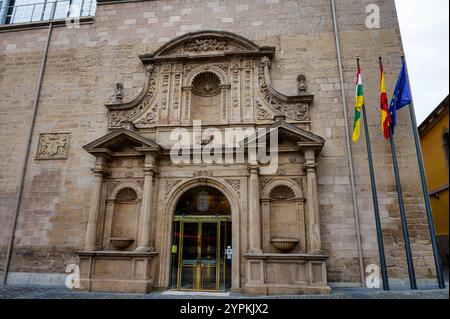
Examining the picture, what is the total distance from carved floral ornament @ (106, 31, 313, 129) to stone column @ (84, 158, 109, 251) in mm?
1672

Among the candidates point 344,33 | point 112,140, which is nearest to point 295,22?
point 344,33

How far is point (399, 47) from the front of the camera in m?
10.2

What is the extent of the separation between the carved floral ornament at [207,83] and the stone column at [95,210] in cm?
167

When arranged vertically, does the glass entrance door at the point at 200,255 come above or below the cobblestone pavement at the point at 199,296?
above

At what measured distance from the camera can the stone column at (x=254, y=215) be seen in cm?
811

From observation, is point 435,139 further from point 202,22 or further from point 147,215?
point 147,215

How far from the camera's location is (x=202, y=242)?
8.92m

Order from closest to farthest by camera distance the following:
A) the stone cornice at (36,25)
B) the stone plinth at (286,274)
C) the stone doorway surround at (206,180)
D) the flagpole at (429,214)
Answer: the flagpole at (429,214) < the stone plinth at (286,274) < the stone doorway surround at (206,180) < the stone cornice at (36,25)

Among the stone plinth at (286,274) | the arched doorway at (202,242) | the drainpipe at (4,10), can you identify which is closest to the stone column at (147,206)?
the arched doorway at (202,242)

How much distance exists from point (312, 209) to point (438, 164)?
30.9ft

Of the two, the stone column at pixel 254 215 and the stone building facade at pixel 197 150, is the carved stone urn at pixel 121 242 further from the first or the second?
the stone column at pixel 254 215

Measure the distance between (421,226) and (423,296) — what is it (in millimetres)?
2609

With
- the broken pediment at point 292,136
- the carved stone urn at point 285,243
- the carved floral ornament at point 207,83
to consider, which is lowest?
the carved stone urn at point 285,243

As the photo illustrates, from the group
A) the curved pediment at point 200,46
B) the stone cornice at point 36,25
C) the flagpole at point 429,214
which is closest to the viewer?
the flagpole at point 429,214
